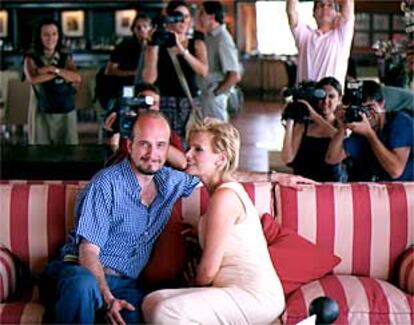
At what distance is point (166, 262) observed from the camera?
2938 millimetres

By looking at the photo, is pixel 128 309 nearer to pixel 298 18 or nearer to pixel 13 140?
pixel 298 18

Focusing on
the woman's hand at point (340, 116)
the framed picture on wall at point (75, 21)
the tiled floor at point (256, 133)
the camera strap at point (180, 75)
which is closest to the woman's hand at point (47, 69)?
the camera strap at point (180, 75)

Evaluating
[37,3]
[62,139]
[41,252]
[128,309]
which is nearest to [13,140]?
[62,139]

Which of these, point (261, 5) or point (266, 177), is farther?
point (261, 5)

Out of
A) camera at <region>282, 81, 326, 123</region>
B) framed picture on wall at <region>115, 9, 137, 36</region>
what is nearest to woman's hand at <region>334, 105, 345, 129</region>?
Answer: camera at <region>282, 81, 326, 123</region>

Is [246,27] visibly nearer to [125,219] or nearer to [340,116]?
[340,116]

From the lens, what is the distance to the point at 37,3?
1238 centimetres

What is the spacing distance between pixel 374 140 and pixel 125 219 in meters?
1.46

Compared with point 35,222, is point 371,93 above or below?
above

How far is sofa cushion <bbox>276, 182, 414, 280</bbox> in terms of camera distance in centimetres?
318

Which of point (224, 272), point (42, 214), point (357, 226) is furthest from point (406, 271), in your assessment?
point (42, 214)

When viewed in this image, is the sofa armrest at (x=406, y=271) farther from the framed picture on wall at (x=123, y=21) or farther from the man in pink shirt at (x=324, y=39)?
the framed picture on wall at (x=123, y=21)

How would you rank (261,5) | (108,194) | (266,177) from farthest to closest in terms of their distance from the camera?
(261,5), (266,177), (108,194)

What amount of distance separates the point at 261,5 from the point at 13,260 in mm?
11481
